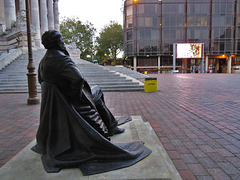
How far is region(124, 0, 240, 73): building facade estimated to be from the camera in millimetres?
43875

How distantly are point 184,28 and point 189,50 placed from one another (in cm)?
641

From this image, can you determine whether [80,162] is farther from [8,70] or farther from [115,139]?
[8,70]

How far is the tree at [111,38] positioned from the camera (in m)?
59.7

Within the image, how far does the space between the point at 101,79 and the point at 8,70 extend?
23.1 ft

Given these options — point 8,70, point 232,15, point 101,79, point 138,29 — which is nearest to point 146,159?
point 101,79

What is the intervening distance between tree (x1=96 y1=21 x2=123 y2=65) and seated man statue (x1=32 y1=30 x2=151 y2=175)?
59460 millimetres

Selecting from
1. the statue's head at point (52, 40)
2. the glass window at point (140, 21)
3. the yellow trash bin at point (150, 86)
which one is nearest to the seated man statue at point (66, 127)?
the statue's head at point (52, 40)

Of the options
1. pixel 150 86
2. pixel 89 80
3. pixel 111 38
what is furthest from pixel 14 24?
pixel 111 38

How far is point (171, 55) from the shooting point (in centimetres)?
4569

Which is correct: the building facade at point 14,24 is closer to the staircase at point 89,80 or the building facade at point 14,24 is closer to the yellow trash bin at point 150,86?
the staircase at point 89,80

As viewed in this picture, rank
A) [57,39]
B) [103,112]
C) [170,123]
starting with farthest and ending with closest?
[170,123], [103,112], [57,39]

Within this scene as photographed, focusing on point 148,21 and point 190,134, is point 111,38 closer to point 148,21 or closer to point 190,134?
point 148,21

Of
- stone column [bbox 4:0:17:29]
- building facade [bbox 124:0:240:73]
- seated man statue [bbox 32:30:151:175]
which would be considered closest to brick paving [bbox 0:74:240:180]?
seated man statue [bbox 32:30:151:175]

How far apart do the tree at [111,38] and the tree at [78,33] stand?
7.30 meters
